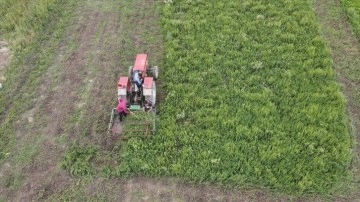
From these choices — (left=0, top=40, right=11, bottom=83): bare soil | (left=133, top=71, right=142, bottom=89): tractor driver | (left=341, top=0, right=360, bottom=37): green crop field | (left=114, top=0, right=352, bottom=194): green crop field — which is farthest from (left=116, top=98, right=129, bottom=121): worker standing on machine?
(left=341, top=0, right=360, bottom=37): green crop field

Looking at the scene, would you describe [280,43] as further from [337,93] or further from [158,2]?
[158,2]

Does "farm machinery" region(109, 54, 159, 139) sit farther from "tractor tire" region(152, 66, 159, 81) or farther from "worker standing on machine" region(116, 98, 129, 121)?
"tractor tire" region(152, 66, 159, 81)

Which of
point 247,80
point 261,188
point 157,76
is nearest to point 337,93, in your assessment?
point 247,80

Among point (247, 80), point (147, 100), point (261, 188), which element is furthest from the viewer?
point (247, 80)

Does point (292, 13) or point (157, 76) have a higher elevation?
point (292, 13)

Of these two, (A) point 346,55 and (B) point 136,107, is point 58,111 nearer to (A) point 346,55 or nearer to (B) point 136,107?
(B) point 136,107

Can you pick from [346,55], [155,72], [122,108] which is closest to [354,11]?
[346,55]

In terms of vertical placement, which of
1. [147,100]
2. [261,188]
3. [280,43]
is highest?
[280,43]
